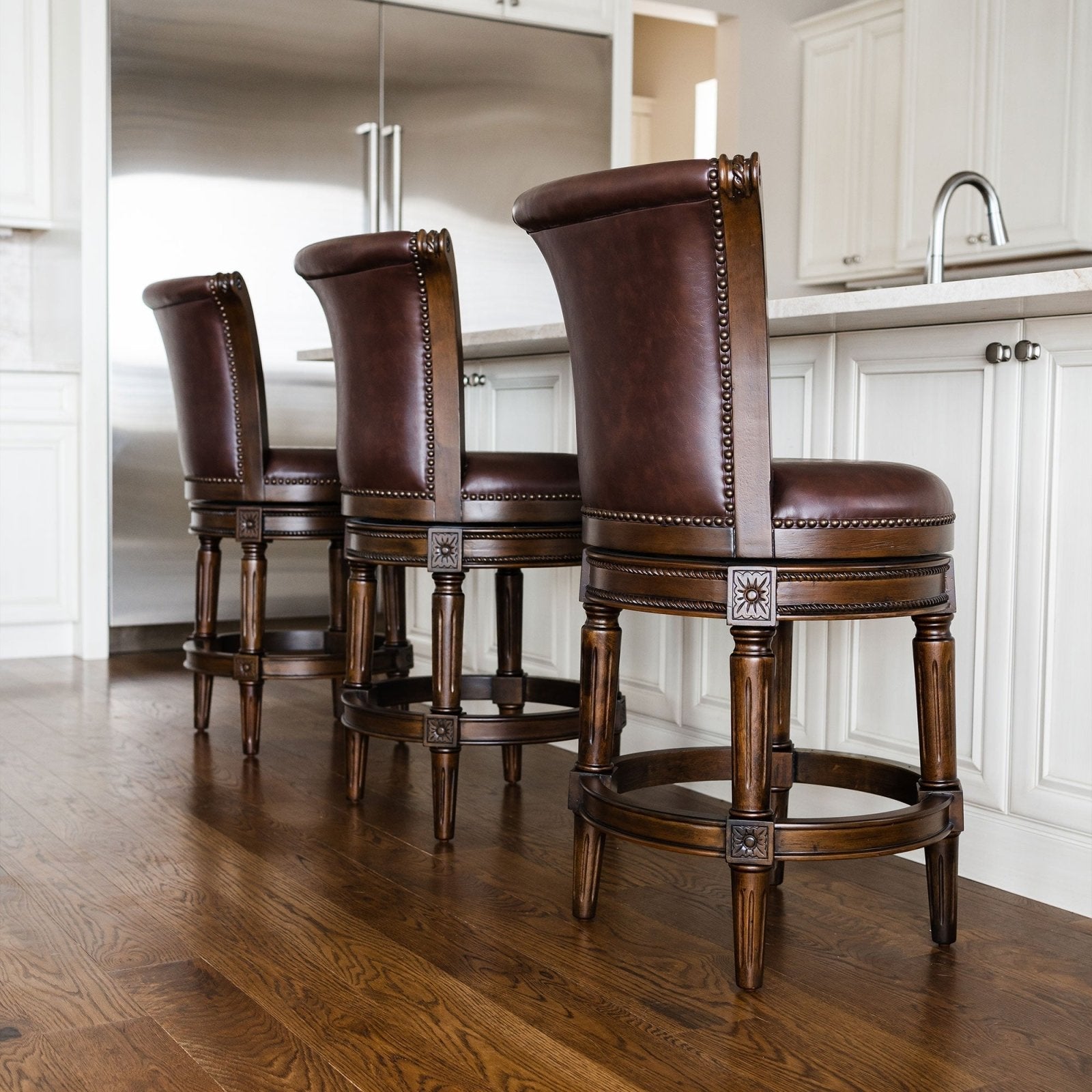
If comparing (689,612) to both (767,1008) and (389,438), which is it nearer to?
(767,1008)

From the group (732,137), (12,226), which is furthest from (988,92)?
(12,226)

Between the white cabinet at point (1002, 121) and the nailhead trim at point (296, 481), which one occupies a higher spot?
the white cabinet at point (1002, 121)

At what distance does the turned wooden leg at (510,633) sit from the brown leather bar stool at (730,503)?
0.90 metres

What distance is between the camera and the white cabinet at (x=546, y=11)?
15.3 ft

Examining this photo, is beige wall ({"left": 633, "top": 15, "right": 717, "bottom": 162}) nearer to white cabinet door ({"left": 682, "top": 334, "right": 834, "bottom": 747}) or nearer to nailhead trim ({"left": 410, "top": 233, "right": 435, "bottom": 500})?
white cabinet door ({"left": 682, "top": 334, "right": 834, "bottom": 747})

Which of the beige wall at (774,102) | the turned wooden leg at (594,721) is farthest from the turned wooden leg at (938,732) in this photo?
the beige wall at (774,102)

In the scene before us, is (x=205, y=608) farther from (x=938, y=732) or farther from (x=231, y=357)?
(x=938, y=732)

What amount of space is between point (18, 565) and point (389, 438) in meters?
2.35

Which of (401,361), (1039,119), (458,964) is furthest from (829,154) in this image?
(458,964)

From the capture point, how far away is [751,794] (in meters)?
1.61

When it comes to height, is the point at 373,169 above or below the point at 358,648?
above

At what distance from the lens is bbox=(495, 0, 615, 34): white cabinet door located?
15.6 feet

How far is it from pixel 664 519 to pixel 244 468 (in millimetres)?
1422

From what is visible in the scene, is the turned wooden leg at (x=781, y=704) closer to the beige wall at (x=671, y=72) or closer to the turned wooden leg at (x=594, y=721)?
the turned wooden leg at (x=594, y=721)
